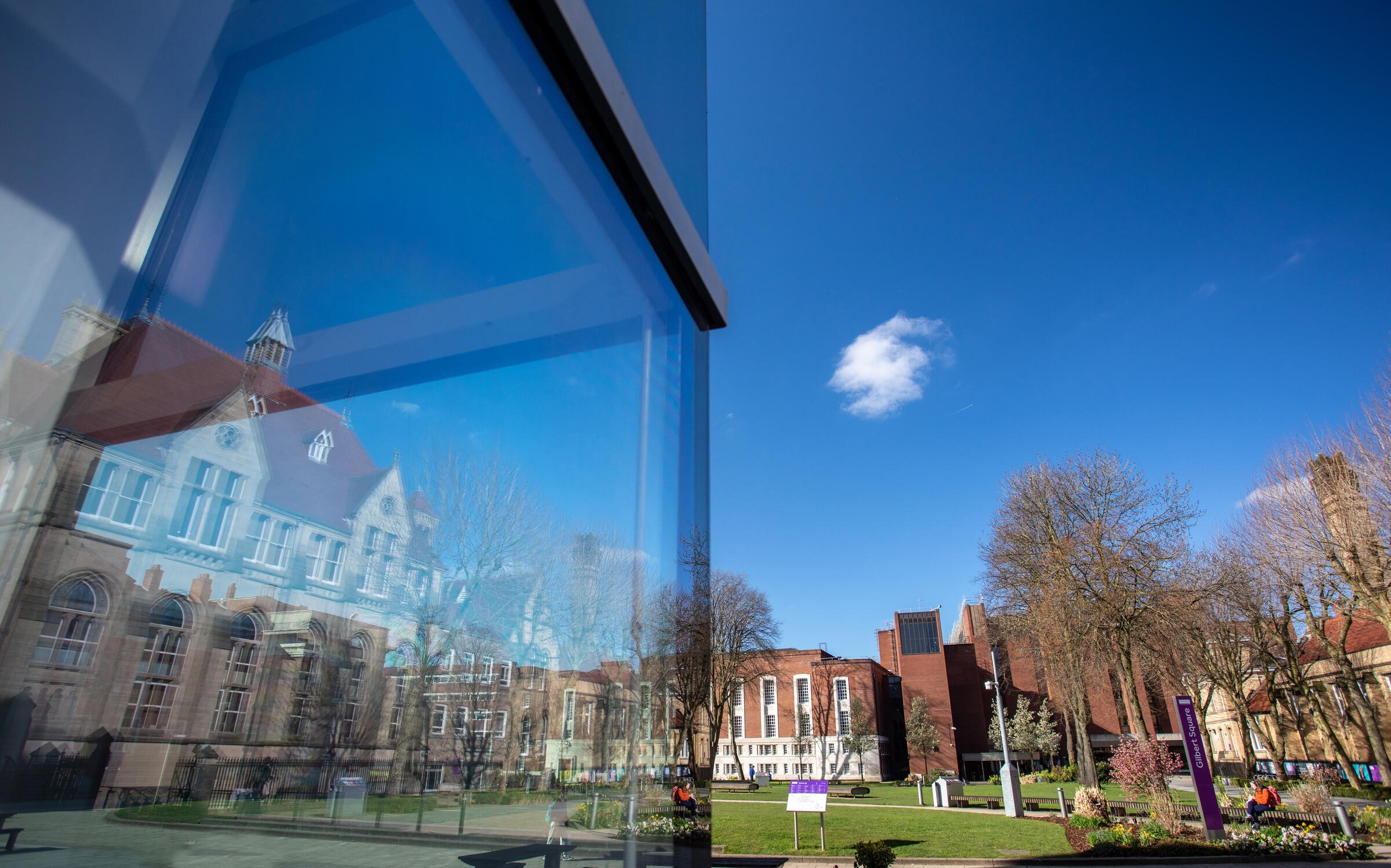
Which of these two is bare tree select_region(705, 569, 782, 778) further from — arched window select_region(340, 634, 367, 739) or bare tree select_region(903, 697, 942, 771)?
bare tree select_region(903, 697, 942, 771)

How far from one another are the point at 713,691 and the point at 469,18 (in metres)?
1.90

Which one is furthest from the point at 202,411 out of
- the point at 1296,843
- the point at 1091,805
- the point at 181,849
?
the point at 1091,805

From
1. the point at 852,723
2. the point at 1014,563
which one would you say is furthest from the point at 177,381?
the point at 852,723

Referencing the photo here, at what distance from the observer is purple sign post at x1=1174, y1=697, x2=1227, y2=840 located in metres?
11.8

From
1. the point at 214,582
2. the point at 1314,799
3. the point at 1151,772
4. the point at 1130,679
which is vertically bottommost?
the point at 1314,799

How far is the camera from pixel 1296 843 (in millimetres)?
12914

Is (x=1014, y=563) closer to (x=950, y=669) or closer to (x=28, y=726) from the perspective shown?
(x=28, y=726)

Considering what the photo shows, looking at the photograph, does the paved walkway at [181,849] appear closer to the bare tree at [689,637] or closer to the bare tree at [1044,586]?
the bare tree at [689,637]

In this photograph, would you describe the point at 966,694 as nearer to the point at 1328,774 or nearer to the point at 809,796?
the point at 1328,774

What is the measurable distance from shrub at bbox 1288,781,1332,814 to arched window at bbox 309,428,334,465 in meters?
20.7

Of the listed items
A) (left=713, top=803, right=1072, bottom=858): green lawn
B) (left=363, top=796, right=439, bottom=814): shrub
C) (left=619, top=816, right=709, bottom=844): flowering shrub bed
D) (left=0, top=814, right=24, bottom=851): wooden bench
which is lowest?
(left=713, top=803, right=1072, bottom=858): green lawn

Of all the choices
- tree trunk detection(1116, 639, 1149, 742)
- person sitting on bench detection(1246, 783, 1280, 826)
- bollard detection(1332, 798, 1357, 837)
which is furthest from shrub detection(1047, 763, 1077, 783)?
bollard detection(1332, 798, 1357, 837)

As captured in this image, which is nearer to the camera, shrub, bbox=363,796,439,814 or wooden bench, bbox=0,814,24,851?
wooden bench, bbox=0,814,24,851

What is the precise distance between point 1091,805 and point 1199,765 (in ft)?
19.0
